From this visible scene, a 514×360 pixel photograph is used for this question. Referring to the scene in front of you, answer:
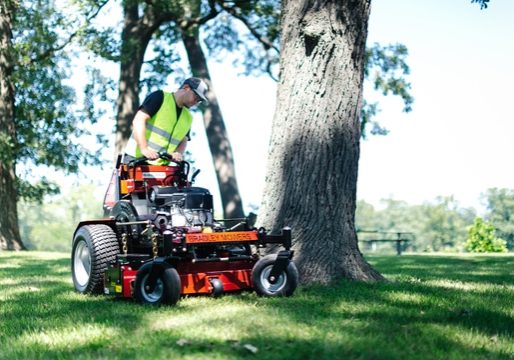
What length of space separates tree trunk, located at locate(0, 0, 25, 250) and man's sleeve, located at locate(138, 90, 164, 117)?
14776 mm

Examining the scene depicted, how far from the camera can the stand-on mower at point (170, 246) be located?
6.94 meters

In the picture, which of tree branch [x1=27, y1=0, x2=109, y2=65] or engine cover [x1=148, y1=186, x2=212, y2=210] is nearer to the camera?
engine cover [x1=148, y1=186, x2=212, y2=210]

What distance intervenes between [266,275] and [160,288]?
106 cm

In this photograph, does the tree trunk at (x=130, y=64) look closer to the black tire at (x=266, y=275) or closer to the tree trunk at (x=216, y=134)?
the tree trunk at (x=216, y=134)

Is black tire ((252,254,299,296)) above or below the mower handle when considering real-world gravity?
below

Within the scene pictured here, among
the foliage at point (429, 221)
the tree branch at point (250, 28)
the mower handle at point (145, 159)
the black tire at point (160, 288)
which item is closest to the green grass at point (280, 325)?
the black tire at point (160, 288)

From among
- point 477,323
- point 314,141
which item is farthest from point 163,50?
point 477,323

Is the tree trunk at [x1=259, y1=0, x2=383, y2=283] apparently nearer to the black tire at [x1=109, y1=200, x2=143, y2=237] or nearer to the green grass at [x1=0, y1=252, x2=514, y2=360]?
the green grass at [x1=0, y1=252, x2=514, y2=360]

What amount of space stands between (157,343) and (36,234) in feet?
370

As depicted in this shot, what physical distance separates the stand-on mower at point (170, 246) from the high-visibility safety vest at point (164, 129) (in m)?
0.23

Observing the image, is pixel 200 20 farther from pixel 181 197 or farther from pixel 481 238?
pixel 181 197

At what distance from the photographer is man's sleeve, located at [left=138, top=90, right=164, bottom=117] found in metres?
8.02

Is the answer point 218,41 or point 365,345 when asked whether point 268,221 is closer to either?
point 365,345

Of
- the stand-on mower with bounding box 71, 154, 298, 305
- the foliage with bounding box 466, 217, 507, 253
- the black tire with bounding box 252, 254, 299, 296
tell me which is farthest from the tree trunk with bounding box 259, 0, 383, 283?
the foliage with bounding box 466, 217, 507, 253
